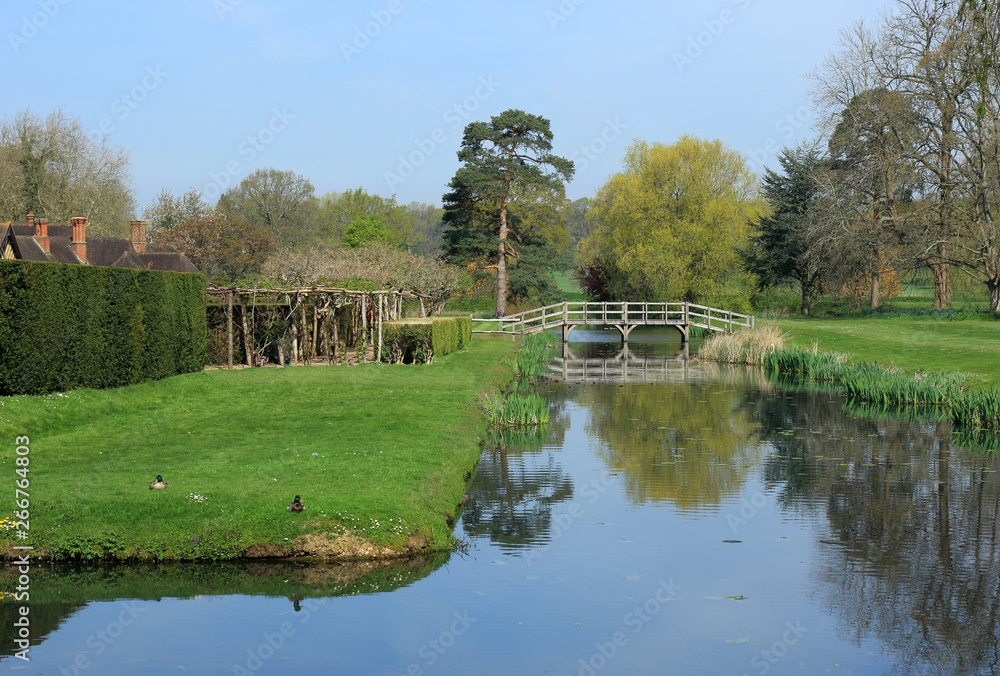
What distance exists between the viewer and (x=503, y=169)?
5681 centimetres

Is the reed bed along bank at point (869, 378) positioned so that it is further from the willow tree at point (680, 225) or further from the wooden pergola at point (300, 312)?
the willow tree at point (680, 225)

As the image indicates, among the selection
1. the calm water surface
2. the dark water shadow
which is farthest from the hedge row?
the dark water shadow

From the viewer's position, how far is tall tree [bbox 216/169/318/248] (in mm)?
84881

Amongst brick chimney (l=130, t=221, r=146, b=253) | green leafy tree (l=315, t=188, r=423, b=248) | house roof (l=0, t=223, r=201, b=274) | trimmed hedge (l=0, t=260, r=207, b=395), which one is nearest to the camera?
trimmed hedge (l=0, t=260, r=207, b=395)

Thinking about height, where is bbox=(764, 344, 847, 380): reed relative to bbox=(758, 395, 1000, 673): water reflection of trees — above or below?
above

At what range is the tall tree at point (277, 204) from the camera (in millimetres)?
84881

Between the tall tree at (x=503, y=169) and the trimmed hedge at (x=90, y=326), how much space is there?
34379 mm

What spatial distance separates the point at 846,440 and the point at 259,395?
1249 cm

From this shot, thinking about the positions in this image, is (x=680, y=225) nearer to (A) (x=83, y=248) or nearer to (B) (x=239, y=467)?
(A) (x=83, y=248)

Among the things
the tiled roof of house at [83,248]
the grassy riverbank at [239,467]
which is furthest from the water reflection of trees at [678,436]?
the tiled roof of house at [83,248]

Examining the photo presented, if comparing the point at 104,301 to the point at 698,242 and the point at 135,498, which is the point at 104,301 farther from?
the point at 698,242

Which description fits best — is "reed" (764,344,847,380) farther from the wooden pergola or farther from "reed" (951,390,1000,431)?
the wooden pergola

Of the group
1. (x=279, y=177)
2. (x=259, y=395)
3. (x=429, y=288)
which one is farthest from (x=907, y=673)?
(x=279, y=177)

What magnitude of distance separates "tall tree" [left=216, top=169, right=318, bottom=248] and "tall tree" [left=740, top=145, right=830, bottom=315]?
44.8 metres
